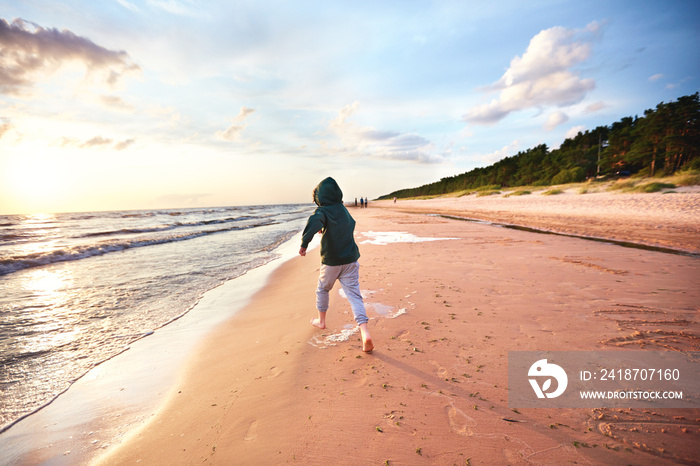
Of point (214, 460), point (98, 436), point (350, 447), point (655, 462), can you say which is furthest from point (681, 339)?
point (98, 436)

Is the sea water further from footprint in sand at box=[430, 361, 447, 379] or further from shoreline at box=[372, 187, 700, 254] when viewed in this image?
shoreline at box=[372, 187, 700, 254]

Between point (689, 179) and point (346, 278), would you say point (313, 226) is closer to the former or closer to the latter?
point (346, 278)

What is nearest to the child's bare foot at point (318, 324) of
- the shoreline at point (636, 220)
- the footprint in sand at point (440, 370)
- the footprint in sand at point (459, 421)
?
the footprint in sand at point (440, 370)

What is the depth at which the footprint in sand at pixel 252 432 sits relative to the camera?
229cm

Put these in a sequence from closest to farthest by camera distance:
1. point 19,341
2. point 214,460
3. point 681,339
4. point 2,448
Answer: point 214,460 → point 2,448 → point 681,339 → point 19,341

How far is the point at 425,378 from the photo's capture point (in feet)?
9.66

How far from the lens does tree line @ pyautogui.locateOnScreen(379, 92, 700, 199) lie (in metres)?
32.7

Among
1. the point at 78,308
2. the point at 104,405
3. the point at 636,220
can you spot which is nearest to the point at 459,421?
the point at 104,405

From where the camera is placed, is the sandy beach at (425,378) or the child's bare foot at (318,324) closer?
the sandy beach at (425,378)

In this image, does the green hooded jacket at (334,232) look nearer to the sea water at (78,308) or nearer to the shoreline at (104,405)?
the shoreline at (104,405)

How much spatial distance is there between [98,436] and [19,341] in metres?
3.82

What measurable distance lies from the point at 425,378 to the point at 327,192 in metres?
2.73

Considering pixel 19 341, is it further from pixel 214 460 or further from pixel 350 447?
pixel 350 447

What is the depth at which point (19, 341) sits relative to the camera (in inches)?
181
